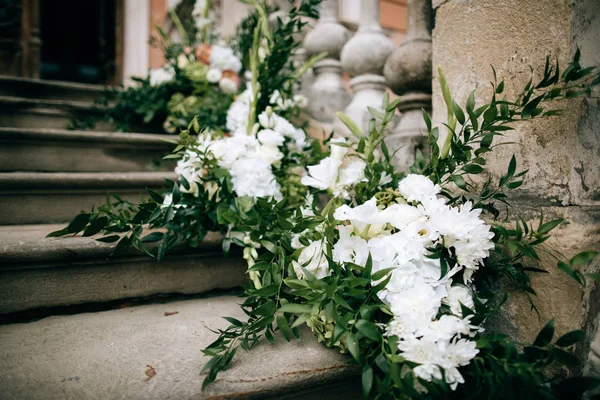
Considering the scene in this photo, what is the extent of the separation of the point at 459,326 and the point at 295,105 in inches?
48.9

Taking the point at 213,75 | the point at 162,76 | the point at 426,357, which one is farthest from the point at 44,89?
the point at 426,357

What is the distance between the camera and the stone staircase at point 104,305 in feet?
2.74

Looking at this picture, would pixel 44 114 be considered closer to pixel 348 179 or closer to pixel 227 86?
pixel 227 86

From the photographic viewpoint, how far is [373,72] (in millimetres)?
1771

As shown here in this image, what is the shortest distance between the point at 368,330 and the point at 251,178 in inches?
25.1

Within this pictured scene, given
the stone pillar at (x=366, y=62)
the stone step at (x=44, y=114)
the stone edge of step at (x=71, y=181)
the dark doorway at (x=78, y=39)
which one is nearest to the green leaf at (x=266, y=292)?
the stone edge of step at (x=71, y=181)

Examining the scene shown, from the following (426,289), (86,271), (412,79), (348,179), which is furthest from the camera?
(412,79)

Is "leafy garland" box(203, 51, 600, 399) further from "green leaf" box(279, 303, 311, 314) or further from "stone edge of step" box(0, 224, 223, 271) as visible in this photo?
"stone edge of step" box(0, 224, 223, 271)

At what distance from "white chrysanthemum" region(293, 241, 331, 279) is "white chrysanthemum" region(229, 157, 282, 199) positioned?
0.34 meters

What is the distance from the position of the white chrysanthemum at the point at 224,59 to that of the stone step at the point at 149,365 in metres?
1.89

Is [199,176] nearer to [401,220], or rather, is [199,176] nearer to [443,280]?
[401,220]

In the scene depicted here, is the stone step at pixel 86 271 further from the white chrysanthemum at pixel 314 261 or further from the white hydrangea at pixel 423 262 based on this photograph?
the white hydrangea at pixel 423 262

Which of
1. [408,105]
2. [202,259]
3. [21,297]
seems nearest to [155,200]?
[202,259]

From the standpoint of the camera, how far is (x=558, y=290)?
846mm
